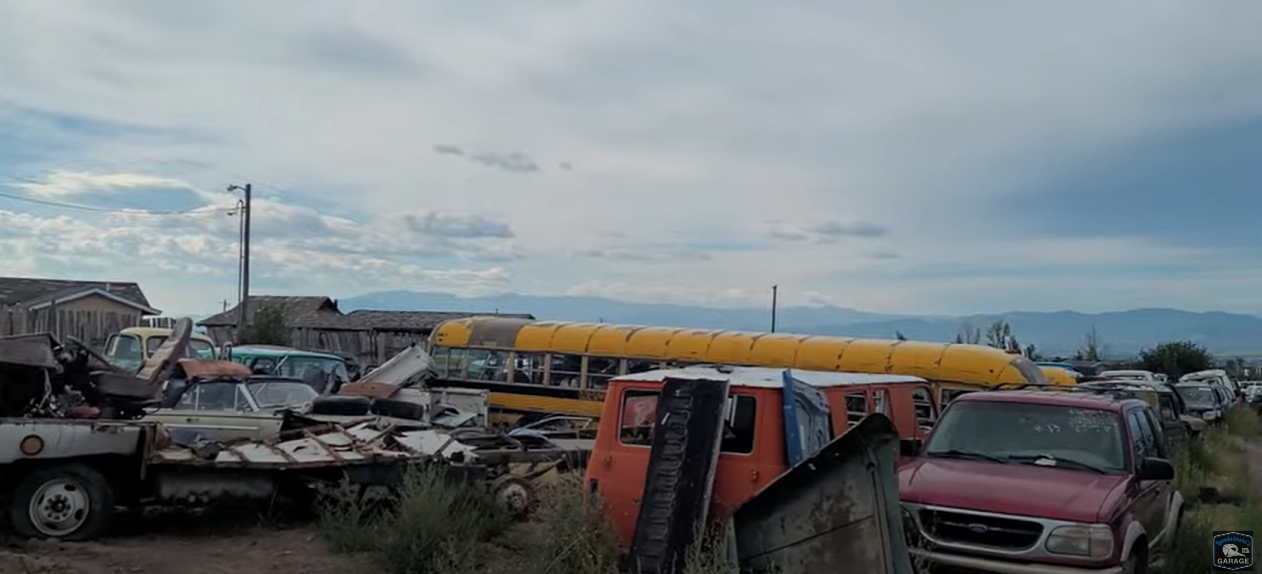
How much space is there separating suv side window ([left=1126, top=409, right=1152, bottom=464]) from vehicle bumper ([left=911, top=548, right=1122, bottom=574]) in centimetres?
163

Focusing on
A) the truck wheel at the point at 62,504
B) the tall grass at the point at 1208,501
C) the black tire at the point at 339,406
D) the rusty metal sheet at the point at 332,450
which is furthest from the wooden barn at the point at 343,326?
the truck wheel at the point at 62,504

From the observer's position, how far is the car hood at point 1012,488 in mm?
7832

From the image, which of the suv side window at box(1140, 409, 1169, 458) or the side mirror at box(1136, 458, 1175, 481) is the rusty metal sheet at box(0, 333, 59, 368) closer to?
the side mirror at box(1136, 458, 1175, 481)

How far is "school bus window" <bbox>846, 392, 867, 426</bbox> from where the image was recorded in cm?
1057

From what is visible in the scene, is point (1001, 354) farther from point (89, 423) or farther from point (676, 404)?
point (89, 423)

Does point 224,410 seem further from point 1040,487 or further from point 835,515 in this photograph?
point 1040,487

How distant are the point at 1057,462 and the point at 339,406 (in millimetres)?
8496

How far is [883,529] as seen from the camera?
23.6 feet

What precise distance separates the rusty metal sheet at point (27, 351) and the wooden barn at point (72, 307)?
1725 centimetres

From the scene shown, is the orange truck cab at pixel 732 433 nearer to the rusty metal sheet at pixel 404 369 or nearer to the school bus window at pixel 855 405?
the school bus window at pixel 855 405

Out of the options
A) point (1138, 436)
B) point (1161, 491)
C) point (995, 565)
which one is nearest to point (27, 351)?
point (995, 565)

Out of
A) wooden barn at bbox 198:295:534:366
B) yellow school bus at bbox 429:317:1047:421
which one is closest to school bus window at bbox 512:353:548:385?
yellow school bus at bbox 429:317:1047:421

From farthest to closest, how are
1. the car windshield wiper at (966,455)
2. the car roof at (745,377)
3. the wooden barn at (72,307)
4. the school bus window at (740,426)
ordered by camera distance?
the wooden barn at (72,307)
the car windshield wiper at (966,455)
the car roof at (745,377)
the school bus window at (740,426)

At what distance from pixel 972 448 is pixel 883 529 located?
2.37 m
